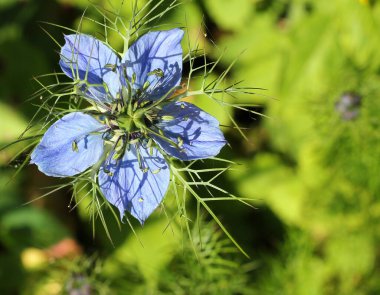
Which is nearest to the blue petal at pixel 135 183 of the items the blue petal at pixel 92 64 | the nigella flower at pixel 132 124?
the nigella flower at pixel 132 124

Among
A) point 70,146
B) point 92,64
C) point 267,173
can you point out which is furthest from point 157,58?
point 267,173

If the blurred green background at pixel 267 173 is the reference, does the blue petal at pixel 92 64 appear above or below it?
above

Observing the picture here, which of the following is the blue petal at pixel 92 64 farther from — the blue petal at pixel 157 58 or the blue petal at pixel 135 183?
the blue petal at pixel 135 183

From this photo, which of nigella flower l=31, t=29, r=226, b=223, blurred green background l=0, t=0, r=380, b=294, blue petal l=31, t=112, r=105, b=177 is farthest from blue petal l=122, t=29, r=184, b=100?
blurred green background l=0, t=0, r=380, b=294

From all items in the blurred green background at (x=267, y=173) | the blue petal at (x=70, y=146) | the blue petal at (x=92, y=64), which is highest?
the blue petal at (x=92, y=64)

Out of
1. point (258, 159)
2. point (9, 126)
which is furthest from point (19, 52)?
point (258, 159)

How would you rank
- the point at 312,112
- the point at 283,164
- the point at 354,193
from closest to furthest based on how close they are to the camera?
the point at 312,112, the point at 354,193, the point at 283,164

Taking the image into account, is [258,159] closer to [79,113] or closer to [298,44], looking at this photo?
[298,44]
